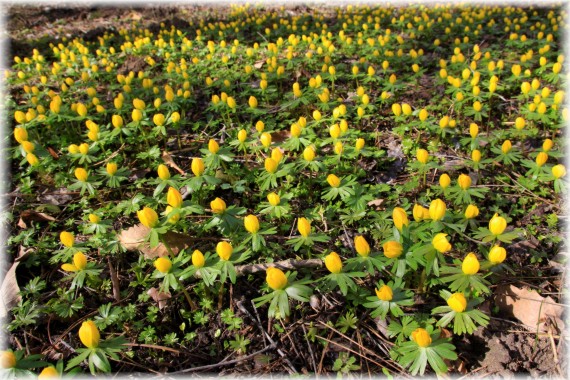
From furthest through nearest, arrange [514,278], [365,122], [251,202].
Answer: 1. [365,122]
2. [251,202]
3. [514,278]

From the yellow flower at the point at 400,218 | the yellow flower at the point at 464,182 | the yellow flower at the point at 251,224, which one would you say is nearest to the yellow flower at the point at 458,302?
the yellow flower at the point at 400,218

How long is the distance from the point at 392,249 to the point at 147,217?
1257 mm

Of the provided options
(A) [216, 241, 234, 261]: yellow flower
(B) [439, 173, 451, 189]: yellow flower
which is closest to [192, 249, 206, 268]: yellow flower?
(A) [216, 241, 234, 261]: yellow flower

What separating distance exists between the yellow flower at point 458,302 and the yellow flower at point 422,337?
0.18m

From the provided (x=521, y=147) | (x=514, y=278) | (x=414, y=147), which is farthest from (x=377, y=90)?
(x=514, y=278)

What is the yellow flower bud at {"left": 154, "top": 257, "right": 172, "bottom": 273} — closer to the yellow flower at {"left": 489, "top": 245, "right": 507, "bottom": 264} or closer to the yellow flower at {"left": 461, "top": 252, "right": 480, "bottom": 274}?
the yellow flower at {"left": 461, "top": 252, "right": 480, "bottom": 274}

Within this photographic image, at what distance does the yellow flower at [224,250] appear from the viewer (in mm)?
1929

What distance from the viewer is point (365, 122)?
3.72m

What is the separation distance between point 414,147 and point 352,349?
1.93m

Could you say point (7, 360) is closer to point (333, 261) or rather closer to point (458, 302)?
point (333, 261)

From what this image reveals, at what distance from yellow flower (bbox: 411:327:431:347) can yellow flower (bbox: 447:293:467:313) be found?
0.61ft

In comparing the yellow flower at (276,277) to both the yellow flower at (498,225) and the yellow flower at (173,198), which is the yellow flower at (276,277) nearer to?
the yellow flower at (173,198)

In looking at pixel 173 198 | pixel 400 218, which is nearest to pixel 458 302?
pixel 400 218

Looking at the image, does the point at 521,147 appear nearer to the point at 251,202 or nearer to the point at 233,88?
the point at 251,202
